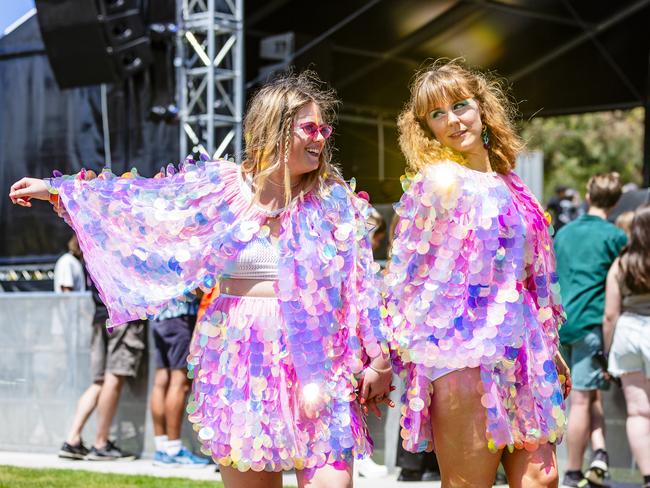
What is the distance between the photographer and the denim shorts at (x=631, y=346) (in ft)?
20.2

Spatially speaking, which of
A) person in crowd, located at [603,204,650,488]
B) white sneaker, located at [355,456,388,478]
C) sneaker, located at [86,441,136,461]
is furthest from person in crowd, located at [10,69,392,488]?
sneaker, located at [86,441,136,461]

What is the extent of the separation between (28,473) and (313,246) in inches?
161

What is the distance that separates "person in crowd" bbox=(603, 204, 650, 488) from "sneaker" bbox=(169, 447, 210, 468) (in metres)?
2.93

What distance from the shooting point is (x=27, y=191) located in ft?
12.4

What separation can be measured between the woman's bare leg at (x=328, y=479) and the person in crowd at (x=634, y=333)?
316 cm

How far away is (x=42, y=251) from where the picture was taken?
11.8 m

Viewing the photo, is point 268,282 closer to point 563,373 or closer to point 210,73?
point 563,373

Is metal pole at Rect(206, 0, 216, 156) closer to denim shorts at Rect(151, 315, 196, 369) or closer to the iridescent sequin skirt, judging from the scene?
denim shorts at Rect(151, 315, 196, 369)

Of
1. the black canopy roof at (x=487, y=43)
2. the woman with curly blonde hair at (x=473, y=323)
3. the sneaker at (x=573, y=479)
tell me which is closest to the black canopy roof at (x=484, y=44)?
the black canopy roof at (x=487, y=43)

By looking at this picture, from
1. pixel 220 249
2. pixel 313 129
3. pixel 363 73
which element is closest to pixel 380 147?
pixel 363 73

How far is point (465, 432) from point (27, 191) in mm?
1680

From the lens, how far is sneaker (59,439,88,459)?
7.95 m

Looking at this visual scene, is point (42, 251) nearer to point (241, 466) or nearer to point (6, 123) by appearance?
point (6, 123)

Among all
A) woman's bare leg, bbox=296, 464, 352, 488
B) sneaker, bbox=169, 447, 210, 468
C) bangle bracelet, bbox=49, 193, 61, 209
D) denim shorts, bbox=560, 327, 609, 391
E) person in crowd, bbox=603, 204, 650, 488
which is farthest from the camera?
sneaker, bbox=169, 447, 210, 468
